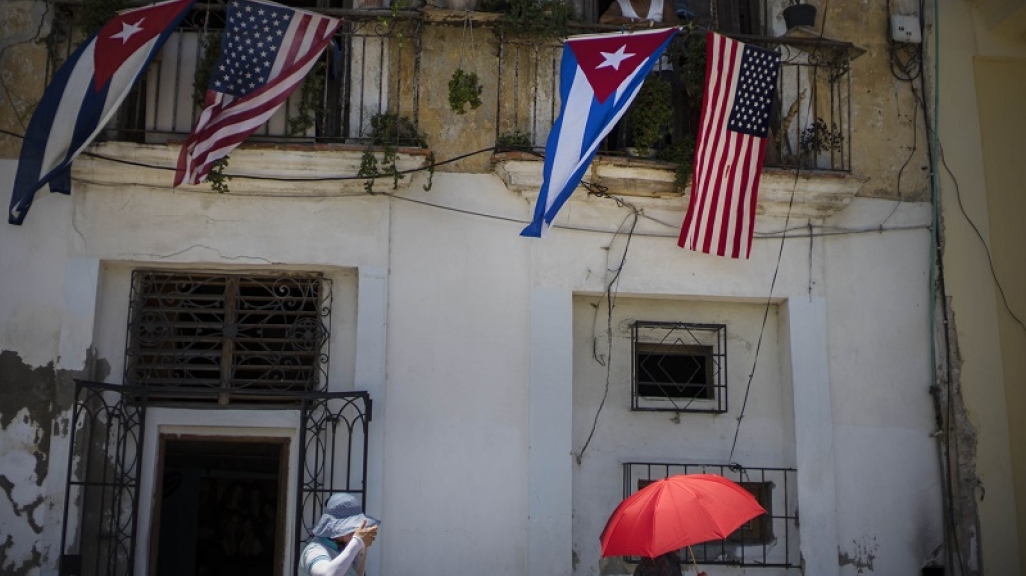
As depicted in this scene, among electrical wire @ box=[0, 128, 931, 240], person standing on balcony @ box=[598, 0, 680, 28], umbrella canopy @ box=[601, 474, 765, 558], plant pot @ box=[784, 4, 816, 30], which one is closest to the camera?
umbrella canopy @ box=[601, 474, 765, 558]

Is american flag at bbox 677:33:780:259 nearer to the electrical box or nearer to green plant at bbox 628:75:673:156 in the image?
green plant at bbox 628:75:673:156

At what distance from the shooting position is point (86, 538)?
27.8 ft

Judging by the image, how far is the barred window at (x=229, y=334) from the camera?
8.73 m

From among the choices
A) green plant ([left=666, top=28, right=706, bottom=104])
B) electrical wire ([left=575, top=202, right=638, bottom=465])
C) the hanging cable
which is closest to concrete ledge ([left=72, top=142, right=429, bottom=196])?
electrical wire ([left=575, top=202, right=638, bottom=465])

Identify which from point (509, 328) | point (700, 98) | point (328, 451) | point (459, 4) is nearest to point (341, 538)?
point (328, 451)

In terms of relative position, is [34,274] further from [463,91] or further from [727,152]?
[727,152]

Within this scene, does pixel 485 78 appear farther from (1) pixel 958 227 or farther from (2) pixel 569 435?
(1) pixel 958 227

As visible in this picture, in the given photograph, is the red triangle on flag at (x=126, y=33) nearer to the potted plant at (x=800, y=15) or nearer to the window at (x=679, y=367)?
the window at (x=679, y=367)

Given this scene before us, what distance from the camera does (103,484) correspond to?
27.1ft

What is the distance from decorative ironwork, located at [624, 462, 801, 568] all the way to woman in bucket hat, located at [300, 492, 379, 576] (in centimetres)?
270

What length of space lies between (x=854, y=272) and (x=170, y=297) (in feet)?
15.3

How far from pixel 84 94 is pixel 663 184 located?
3.83 metres

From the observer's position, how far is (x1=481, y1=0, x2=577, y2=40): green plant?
29.4 feet

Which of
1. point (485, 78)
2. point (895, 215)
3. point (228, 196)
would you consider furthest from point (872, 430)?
point (228, 196)
